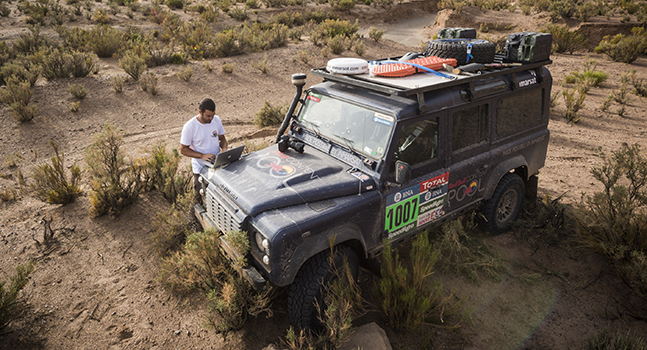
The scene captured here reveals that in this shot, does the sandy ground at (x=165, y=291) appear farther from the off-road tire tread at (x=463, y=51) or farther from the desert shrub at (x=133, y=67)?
the desert shrub at (x=133, y=67)

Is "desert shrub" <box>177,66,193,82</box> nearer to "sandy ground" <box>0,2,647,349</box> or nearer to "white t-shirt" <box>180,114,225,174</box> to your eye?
"sandy ground" <box>0,2,647,349</box>

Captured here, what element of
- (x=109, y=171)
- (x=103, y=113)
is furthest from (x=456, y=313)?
(x=103, y=113)

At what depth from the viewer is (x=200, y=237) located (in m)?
3.64

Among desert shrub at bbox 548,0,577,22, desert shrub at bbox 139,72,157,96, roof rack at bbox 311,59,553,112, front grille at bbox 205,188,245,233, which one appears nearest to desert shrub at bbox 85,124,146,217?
front grille at bbox 205,188,245,233

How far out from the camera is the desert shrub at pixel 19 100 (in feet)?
29.4

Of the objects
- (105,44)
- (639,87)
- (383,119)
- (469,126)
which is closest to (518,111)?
(469,126)

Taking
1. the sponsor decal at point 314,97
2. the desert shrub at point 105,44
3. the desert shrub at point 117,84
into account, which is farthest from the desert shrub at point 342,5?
the sponsor decal at point 314,97

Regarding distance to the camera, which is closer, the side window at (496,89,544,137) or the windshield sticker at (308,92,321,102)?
the windshield sticker at (308,92,321,102)

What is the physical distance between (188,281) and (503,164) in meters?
4.06

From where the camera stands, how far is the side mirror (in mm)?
3507

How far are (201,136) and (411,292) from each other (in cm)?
323

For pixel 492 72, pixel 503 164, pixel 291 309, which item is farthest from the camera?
pixel 503 164

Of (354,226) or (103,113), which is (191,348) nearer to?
(354,226)

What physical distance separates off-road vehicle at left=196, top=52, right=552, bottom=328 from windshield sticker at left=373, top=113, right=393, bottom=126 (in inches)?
0.5
